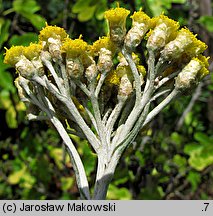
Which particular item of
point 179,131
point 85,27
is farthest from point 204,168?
point 85,27

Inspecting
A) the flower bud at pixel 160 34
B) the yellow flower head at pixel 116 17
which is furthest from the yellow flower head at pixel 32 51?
the flower bud at pixel 160 34

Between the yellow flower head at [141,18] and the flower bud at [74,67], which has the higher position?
the yellow flower head at [141,18]

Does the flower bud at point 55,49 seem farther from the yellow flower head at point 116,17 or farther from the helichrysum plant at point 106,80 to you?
the yellow flower head at point 116,17

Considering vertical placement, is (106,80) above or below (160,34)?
below

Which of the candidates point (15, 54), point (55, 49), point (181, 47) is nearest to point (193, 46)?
point (181, 47)

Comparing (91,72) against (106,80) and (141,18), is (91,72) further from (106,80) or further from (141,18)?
(141,18)

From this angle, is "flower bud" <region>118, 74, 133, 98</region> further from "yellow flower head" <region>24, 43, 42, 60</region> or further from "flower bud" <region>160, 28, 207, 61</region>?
"yellow flower head" <region>24, 43, 42, 60</region>

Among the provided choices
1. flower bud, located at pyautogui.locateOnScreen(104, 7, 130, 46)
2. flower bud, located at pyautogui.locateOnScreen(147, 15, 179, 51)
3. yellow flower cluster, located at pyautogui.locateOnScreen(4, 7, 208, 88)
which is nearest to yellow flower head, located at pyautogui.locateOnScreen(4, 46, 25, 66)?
yellow flower cluster, located at pyautogui.locateOnScreen(4, 7, 208, 88)

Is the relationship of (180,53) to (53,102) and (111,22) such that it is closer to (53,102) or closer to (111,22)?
(111,22)
